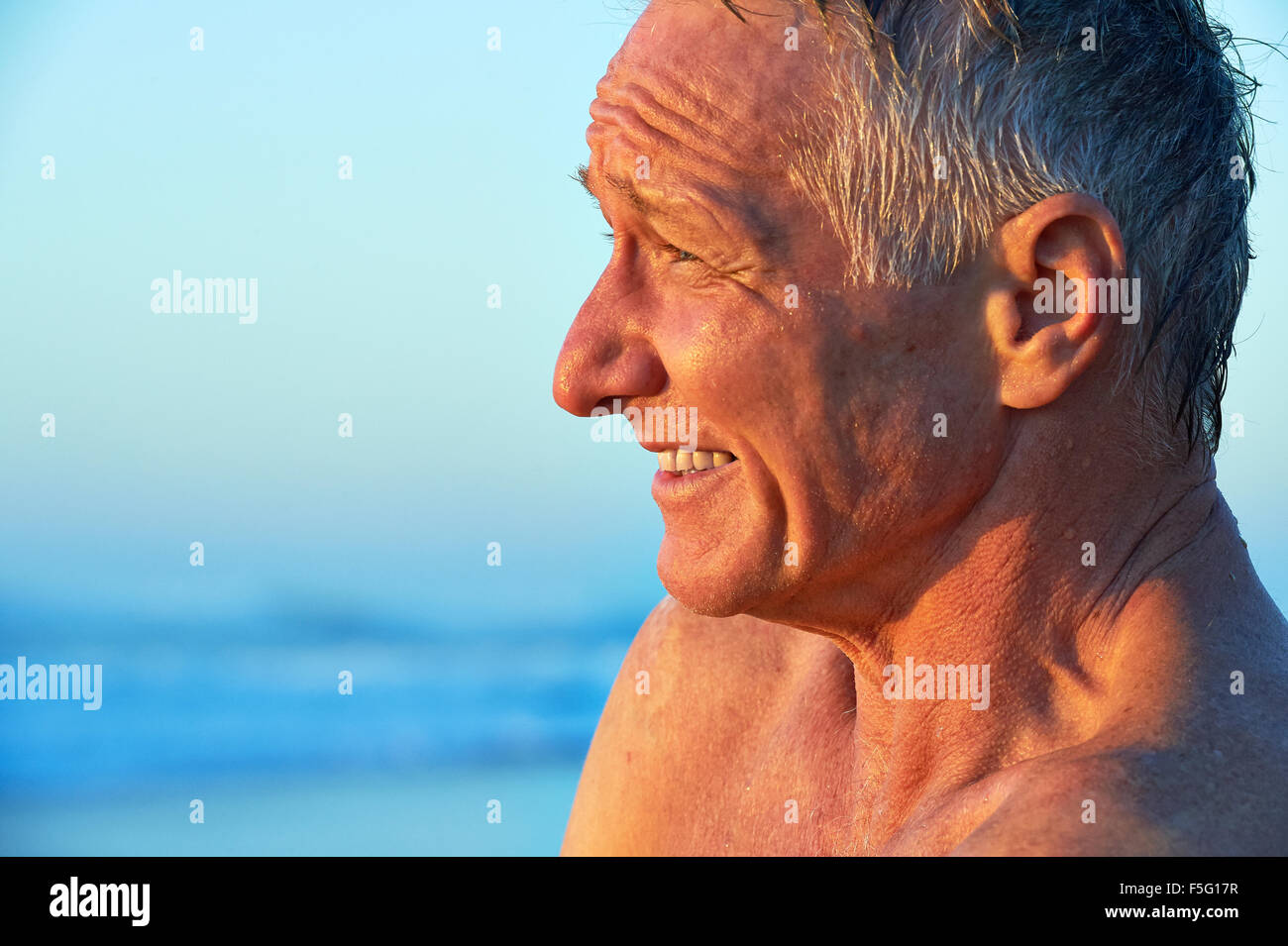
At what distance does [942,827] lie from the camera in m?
1.73

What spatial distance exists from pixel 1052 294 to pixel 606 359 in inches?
21.8

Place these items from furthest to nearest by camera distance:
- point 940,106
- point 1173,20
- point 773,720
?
point 773,720
point 1173,20
point 940,106

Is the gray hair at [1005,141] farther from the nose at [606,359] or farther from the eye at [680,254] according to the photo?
the nose at [606,359]

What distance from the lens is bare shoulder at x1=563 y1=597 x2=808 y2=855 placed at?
2.31 metres

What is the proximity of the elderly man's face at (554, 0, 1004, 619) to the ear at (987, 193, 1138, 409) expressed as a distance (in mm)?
34

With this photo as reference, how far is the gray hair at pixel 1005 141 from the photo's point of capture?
170 cm

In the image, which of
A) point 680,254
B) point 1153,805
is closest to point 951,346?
point 680,254

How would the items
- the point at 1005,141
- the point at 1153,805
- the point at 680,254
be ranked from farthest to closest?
the point at 680,254 → the point at 1005,141 → the point at 1153,805

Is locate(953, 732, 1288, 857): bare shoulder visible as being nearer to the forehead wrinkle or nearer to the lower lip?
the lower lip

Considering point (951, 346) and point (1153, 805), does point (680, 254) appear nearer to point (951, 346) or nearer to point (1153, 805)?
point (951, 346)

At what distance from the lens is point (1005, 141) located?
1699mm
